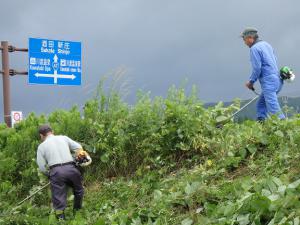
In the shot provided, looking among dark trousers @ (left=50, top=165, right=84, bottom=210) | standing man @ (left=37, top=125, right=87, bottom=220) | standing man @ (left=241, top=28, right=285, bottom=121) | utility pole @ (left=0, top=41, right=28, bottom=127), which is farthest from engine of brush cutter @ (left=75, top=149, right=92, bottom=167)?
utility pole @ (left=0, top=41, right=28, bottom=127)

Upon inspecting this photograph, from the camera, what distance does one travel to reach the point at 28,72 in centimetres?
1880

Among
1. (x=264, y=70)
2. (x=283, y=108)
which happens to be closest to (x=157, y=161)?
(x=283, y=108)

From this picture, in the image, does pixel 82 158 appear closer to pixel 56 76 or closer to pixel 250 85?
pixel 250 85

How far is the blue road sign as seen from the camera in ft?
61.6

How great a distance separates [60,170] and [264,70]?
13.7ft

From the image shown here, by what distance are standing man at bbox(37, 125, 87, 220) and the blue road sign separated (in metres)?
10.4

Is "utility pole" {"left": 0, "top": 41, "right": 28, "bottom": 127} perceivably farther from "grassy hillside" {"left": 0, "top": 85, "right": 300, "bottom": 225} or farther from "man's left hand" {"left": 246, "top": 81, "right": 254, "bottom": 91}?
"man's left hand" {"left": 246, "top": 81, "right": 254, "bottom": 91}

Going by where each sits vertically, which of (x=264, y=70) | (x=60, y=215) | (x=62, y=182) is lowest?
(x=60, y=215)

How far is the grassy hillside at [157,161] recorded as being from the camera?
7.13 metres

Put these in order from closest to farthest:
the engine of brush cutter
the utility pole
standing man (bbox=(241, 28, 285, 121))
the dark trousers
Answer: the dark trousers
the engine of brush cutter
standing man (bbox=(241, 28, 285, 121))
the utility pole

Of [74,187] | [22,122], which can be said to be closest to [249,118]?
[74,187]

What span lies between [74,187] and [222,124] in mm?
2680

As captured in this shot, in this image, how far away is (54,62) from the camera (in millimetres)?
19078

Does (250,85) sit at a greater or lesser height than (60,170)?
greater
